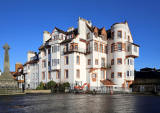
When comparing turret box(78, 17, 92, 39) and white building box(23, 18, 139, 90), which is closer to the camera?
white building box(23, 18, 139, 90)

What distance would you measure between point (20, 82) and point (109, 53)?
39246mm

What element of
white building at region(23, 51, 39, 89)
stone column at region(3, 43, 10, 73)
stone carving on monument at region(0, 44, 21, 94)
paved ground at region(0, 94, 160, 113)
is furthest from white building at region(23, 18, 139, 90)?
paved ground at region(0, 94, 160, 113)

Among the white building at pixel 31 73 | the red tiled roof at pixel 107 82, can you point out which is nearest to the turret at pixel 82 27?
the red tiled roof at pixel 107 82

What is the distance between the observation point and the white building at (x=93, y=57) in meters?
50.5

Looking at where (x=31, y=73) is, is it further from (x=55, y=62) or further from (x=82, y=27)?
(x=82, y=27)

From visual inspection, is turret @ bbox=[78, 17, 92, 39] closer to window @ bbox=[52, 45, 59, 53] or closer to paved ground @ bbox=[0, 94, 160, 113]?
window @ bbox=[52, 45, 59, 53]

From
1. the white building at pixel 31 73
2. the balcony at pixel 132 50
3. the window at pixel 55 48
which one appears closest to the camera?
the balcony at pixel 132 50

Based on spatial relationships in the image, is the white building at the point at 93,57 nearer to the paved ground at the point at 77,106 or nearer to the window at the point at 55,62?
the window at the point at 55,62

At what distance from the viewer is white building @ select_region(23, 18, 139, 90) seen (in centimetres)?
5053

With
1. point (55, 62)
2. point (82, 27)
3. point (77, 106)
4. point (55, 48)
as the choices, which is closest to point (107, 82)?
point (55, 62)

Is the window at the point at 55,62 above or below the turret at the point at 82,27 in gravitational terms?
below

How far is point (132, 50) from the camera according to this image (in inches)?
2052

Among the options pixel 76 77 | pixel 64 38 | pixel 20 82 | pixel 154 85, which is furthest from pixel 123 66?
pixel 20 82

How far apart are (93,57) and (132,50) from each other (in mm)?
11296
